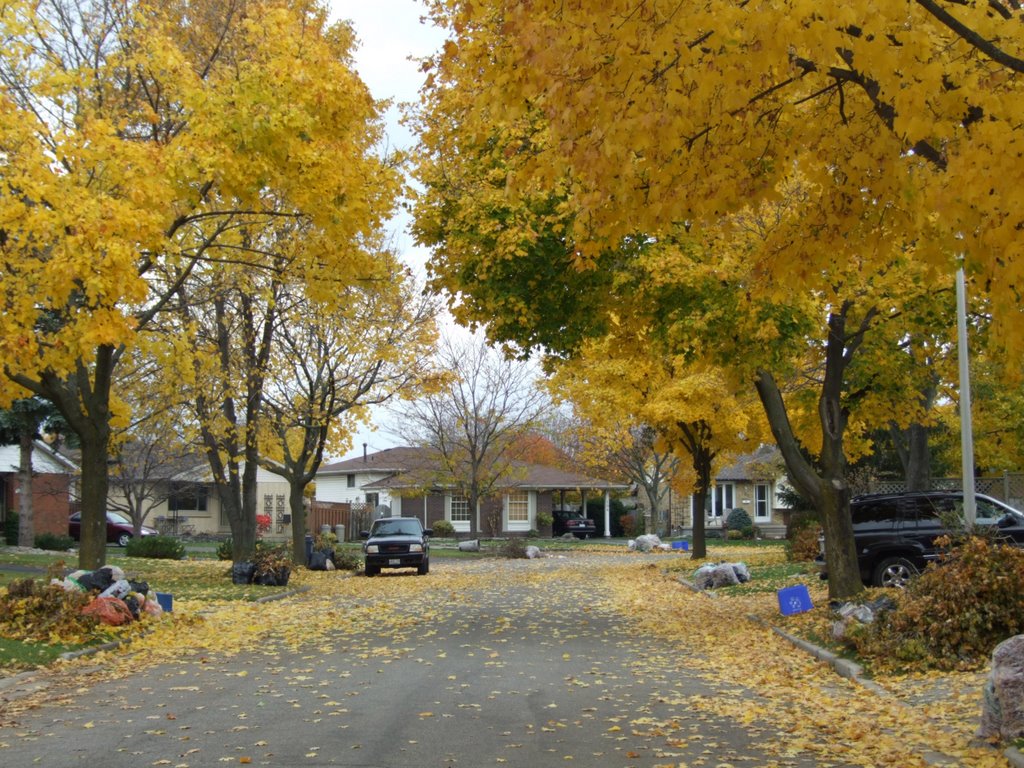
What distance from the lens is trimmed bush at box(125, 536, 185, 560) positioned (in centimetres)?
3600

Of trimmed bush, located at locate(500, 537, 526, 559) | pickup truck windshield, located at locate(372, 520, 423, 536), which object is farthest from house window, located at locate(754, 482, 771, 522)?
pickup truck windshield, located at locate(372, 520, 423, 536)

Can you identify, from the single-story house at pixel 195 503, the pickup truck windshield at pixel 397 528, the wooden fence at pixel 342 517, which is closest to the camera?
the pickup truck windshield at pixel 397 528

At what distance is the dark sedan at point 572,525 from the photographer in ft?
197

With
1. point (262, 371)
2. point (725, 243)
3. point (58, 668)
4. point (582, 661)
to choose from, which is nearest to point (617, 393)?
point (262, 371)

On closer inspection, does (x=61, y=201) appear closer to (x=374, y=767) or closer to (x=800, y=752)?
(x=374, y=767)

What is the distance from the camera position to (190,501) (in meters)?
62.0

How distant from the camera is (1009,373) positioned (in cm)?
766

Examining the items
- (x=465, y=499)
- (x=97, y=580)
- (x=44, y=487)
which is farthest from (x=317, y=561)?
(x=465, y=499)

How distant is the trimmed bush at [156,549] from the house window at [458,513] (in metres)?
27.2

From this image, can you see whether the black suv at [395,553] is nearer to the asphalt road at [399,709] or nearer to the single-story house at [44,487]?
the asphalt road at [399,709]

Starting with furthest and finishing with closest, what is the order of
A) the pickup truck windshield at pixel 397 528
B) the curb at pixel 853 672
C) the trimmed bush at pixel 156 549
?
the trimmed bush at pixel 156 549
the pickup truck windshield at pixel 397 528
the curb at pixel 853 672

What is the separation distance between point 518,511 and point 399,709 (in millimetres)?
54644

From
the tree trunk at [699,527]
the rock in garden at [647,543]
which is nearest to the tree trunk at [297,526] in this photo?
the tree trunk at [699,527]

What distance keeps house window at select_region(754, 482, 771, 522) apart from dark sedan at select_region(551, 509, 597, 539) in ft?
Result: 43.8
